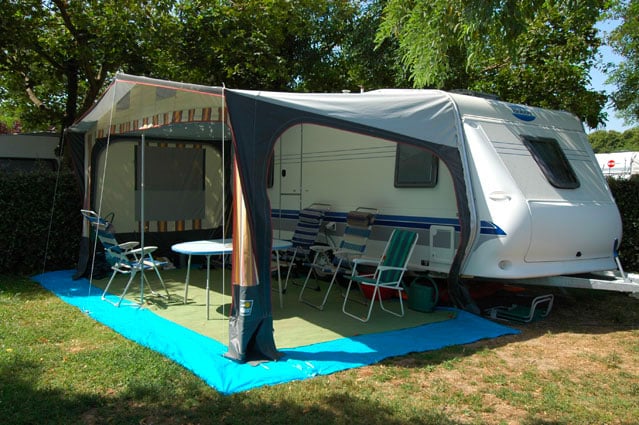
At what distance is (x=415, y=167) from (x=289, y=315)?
2.03m

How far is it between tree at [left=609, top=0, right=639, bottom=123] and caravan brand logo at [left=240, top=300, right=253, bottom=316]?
6.69m

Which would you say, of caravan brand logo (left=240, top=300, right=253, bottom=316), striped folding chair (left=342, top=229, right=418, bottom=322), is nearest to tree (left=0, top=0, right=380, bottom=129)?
striped folding chair (left=342, top=229, right=418, bottom=322)

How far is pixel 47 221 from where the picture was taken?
7137mm

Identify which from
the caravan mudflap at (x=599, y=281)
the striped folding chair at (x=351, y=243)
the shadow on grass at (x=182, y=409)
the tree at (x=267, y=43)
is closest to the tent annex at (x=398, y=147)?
the caravan mudflap at (x=599, y=281)

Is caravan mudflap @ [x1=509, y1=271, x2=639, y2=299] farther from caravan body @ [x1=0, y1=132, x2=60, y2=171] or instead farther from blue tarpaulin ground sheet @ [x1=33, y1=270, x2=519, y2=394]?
caravan body @ [x1=0, y1=132, x2=60, y2=171]

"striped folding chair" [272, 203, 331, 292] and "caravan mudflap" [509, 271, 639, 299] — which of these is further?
"striped folding chair" [272, 203, 331, 292]

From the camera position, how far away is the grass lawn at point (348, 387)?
3.14m

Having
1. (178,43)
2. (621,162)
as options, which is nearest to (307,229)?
(178,43)

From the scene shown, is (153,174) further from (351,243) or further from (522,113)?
(522,113)

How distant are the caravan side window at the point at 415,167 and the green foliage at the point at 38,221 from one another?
4.41m

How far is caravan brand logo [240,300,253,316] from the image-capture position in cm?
385

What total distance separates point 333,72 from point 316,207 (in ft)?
13.0

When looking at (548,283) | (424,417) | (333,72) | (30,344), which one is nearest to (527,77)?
(333,72)

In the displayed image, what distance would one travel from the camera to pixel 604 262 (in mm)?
5496
